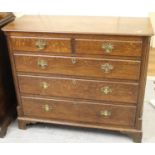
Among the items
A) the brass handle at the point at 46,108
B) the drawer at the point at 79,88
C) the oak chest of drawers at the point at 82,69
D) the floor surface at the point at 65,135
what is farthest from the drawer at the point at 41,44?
the floor surface at the point at 65,135

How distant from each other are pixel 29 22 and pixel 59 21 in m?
0.22

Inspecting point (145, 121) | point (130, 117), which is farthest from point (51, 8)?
point (145, 121)

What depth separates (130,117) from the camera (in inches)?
74.3

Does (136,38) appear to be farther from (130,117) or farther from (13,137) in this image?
(13,137)

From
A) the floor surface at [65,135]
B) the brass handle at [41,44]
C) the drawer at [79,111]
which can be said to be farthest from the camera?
the floor surface at [65,135]

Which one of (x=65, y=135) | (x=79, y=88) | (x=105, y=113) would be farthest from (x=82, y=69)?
(x=65, y=135)

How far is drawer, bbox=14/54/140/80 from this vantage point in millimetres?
1709

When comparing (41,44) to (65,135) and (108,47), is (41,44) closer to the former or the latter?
(108,47)

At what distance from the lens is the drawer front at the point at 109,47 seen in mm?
1631

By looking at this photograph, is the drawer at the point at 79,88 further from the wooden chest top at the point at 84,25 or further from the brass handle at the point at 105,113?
the wooden chest top at the point at 84,25

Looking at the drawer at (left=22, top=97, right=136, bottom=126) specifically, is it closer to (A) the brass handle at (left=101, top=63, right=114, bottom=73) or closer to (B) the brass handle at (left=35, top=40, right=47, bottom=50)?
(A) the brass handle at (left=101, top=63, right=114, bottom=73)

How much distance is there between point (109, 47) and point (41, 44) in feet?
1.50

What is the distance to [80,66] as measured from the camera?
5.81ft

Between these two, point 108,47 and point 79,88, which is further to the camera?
point 79,88
